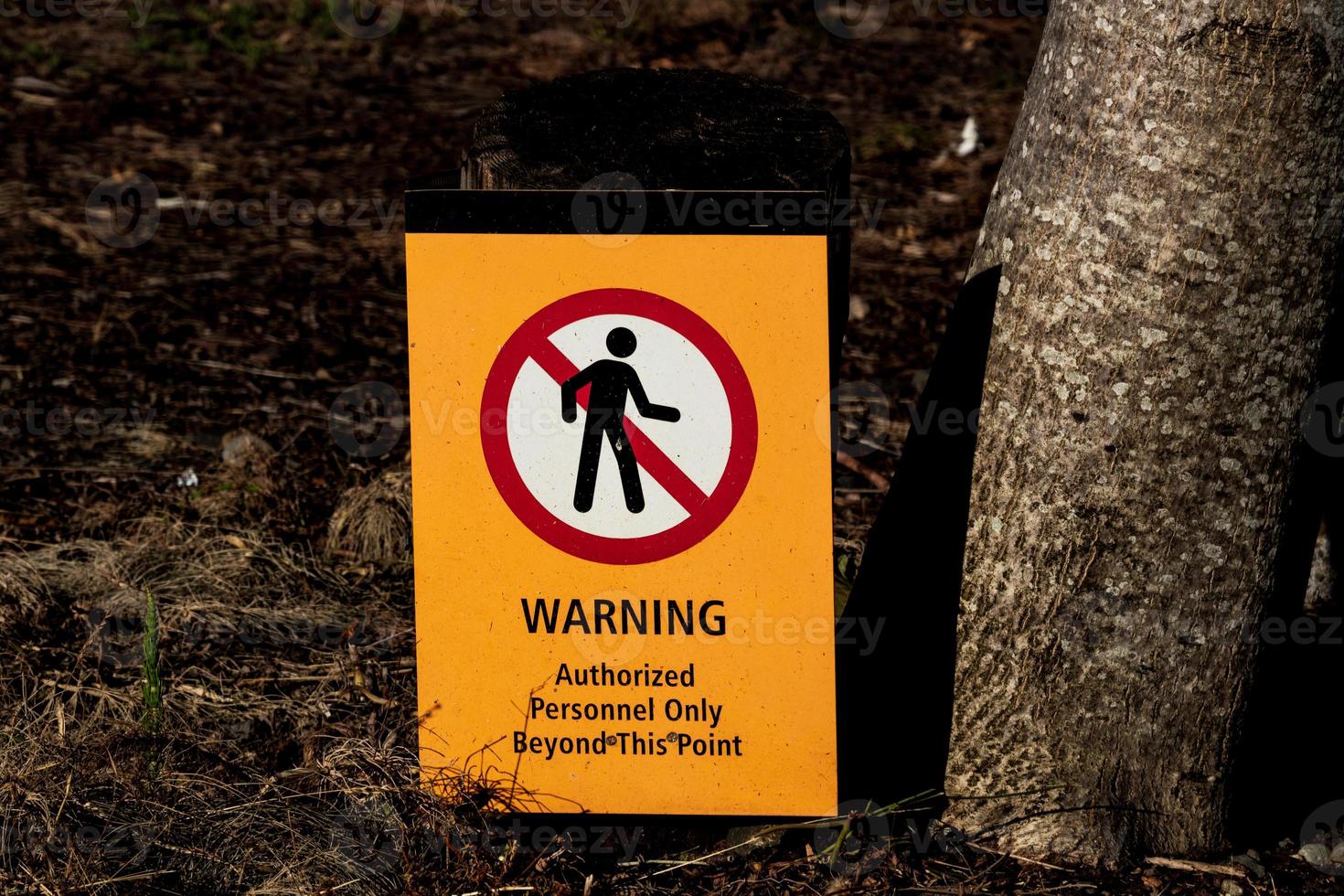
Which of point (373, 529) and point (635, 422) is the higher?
point (635, 422)

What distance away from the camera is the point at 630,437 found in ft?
7.98

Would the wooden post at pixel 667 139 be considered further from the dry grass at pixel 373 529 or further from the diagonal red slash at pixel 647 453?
the dry grass at pixel 373 529

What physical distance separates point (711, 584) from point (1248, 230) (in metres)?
1.14

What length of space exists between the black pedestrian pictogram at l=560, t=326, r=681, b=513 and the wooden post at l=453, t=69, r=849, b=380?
321 mm

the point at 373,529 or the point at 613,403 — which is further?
the point at 373,529

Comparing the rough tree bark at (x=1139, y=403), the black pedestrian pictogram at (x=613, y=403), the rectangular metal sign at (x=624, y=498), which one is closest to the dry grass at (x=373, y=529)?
the rectangular metal sign at (x=624, y=498)

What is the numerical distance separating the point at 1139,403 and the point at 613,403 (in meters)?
0.95

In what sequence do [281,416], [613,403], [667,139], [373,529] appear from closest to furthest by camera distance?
1. [613,403]
2. [667,139]
3. [373,529]
4. [281,416]

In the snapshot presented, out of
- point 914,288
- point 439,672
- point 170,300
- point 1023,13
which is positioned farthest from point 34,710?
point 1023,13

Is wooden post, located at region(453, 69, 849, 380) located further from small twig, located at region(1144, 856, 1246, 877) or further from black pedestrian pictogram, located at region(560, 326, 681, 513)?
small twig, located at region(1144, 856, 1246, 877)

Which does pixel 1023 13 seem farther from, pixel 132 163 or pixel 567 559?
pixel 567 559

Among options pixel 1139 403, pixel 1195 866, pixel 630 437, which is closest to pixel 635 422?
pixel 630 437

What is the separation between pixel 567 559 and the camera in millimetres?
2516

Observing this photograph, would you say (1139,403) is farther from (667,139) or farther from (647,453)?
(667,139)
